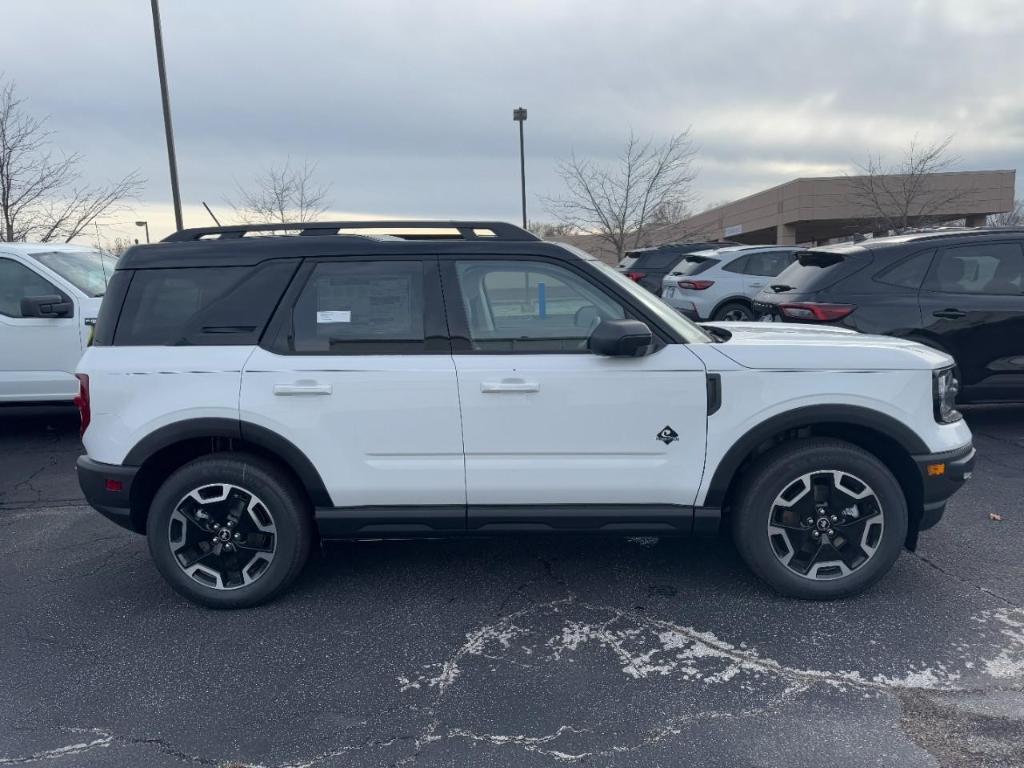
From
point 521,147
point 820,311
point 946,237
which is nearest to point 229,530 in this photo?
point 820,311

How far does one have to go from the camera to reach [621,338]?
3492 mm

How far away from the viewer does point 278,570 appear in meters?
3.83

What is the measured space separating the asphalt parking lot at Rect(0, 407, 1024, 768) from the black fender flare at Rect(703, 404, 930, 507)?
2.41 feet

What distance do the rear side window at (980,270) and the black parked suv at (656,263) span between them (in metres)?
8.32

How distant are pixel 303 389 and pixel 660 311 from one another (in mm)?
1766

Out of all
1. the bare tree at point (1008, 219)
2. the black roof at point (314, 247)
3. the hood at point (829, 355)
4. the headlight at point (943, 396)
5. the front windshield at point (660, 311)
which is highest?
the bare tree at point (1008, 219)

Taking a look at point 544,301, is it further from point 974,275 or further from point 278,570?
point 974,275

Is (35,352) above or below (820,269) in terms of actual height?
below

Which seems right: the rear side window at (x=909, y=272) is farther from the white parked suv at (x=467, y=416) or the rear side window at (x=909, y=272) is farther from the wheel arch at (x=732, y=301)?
the wheel arch at (x=732, y=301)

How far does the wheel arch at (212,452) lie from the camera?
12.2 feet

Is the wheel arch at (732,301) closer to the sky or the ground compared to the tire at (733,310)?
closer to the sky

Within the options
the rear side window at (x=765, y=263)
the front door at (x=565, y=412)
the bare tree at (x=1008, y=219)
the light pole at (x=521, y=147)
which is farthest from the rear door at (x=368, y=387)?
the bare tree at (x=1008, y=219)

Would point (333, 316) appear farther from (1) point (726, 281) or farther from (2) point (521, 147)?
(2) point (521, 147)

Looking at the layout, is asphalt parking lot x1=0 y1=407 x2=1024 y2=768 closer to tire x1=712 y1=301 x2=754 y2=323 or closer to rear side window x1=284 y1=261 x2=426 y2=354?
rear side window x1=284 y1=261 x2=426 y2=354
